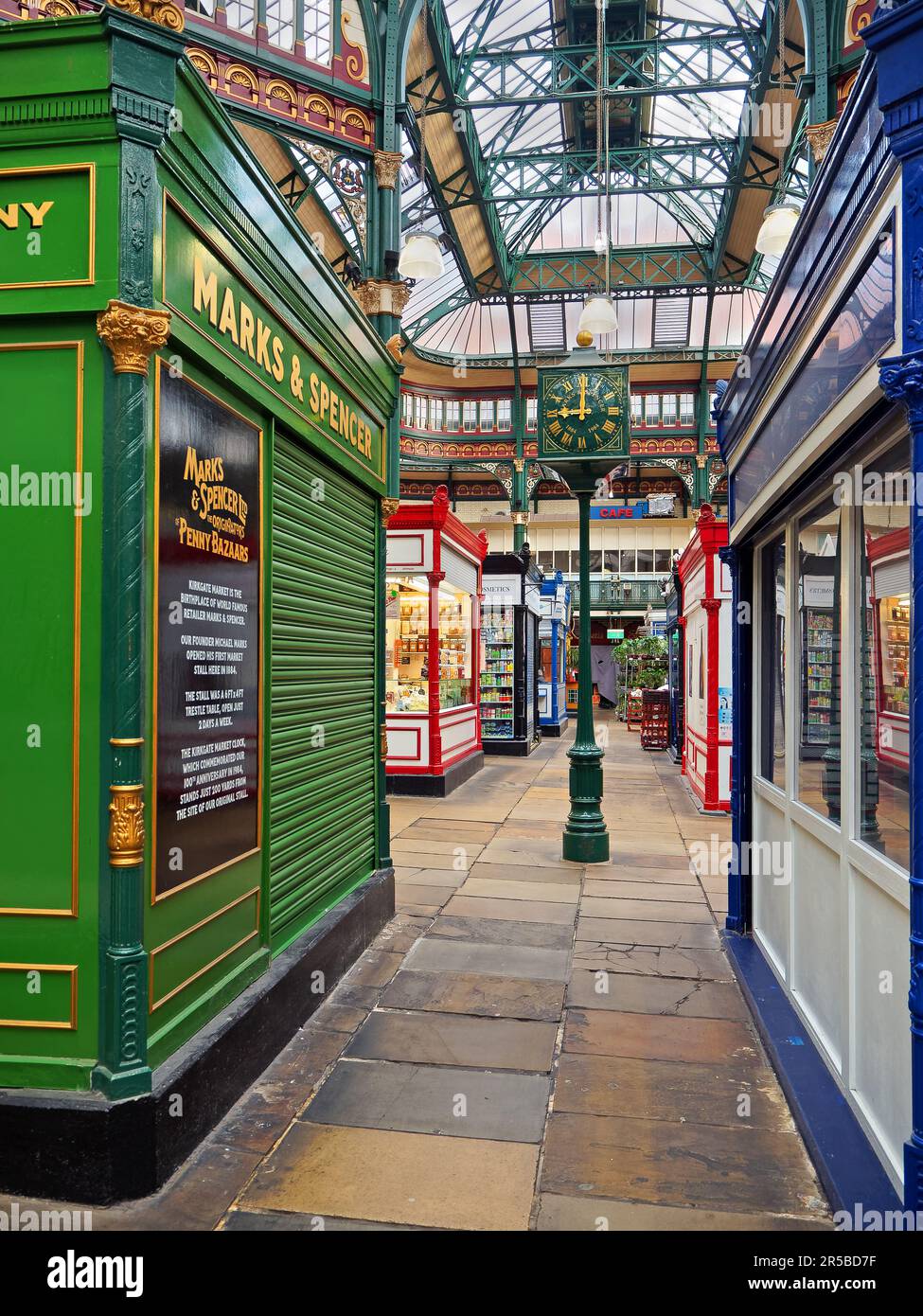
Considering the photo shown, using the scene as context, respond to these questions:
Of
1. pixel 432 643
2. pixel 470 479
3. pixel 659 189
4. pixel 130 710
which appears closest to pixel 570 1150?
pixel 130 710

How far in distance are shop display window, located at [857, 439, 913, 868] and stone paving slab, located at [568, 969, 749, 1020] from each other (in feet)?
5.97

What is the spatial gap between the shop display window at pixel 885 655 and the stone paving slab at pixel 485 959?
2547mm

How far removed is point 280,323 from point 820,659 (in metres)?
3.04

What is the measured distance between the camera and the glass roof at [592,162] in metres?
16.9

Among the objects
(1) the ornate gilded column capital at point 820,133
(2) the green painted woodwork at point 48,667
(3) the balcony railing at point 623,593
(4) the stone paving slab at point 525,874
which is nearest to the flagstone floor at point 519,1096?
(4) the stone paving slab at point 525,874

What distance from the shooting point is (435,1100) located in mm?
3635

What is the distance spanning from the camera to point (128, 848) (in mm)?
2900

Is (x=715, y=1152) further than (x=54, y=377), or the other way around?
(x=715, y=1152)

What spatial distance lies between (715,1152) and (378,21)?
9.92 metres

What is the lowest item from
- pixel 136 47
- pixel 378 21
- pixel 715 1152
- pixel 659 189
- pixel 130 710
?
pixel 715 1152

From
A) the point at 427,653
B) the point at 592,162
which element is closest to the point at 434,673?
the point at 427,653

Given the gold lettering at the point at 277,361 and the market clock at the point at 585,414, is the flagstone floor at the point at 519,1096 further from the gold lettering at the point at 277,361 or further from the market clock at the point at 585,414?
the market clock at the point at 585,414

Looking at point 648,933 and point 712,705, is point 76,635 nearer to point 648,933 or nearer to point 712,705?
point 648,933
